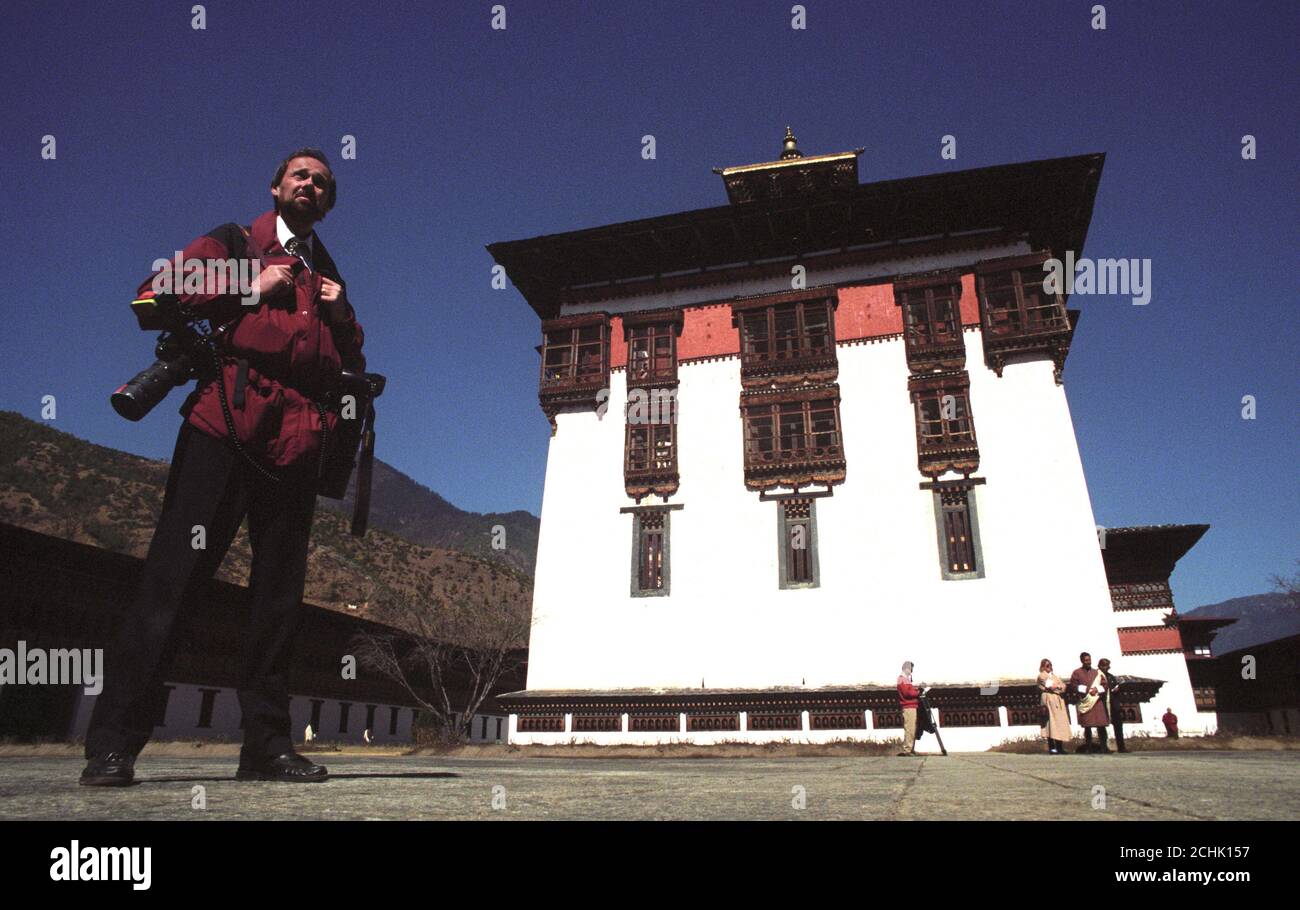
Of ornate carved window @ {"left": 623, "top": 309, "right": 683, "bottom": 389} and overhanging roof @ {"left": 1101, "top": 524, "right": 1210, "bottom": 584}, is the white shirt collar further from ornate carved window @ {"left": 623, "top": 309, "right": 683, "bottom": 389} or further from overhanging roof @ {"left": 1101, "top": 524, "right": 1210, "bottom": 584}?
overhanging roof @ {"left": 1101, "top": 524, "right": 1210, "bottom": 584}

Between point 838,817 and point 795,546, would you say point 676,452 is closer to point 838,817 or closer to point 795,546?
point 795,546

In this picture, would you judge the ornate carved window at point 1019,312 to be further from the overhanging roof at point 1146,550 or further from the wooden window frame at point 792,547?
the overhanging roof at point 1146,550

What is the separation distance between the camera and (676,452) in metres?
20.8

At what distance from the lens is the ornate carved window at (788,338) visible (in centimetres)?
2055

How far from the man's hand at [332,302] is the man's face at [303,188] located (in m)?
0.36

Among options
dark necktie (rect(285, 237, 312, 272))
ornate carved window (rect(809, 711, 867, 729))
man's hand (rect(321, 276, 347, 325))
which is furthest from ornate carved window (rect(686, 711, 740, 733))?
dark necktie (rect(285, 237, 312, 272))

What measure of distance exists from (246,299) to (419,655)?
30.9 metres

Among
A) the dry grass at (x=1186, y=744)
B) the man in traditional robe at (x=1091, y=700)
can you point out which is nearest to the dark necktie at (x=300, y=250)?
the man in traditional robe at (x=1091, y=700)

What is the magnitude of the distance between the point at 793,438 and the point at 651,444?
3.92m

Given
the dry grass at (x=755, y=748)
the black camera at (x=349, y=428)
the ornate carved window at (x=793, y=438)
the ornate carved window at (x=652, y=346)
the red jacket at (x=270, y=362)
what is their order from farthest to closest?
the ornate carved window at (x=652, y=346), the ornate carved window at (x=793, y=438), the dry grass at (x=755, y=748), the black camera at (x=349, y=428), the red jacket at (x=270, y=362)

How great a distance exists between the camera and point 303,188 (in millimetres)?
3615

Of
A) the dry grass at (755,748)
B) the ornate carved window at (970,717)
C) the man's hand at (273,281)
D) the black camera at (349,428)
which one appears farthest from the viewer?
the ornate carved window at (970,717)

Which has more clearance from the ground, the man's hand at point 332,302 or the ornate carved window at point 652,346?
the ornate carved window at point 652,346
